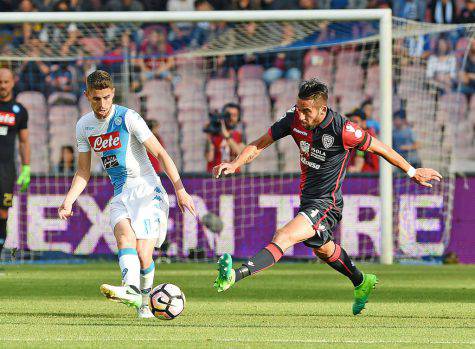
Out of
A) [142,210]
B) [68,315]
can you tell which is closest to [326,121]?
[142,210]

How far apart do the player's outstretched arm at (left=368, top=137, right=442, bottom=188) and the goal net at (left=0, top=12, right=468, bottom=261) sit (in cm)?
787

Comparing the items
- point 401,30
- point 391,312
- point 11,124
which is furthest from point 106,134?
point 401,30

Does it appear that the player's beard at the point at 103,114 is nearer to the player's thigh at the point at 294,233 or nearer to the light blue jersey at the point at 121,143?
the light blue jersey at the point at 121,143

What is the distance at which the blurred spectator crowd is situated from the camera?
18.4 m

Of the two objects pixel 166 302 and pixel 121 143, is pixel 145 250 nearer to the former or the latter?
pixel 166 302

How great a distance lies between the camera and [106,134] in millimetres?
8922

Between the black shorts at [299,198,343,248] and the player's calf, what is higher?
the black shorts at [299,198,343,248]

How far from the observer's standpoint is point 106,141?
8922 millimetres

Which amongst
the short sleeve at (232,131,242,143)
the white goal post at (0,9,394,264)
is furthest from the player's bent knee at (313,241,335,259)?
the short sleeve at (232,131,242,143)

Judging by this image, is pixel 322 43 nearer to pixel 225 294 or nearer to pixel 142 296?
pixel 225 294

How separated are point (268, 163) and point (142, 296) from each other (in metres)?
9.54

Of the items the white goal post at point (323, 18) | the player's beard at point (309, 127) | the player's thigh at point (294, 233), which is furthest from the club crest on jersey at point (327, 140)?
the white goal post at point (323, 18)

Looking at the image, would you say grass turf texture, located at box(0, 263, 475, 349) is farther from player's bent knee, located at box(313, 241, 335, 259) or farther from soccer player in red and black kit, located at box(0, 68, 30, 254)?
soccer player in red and black kit, located at box(0, 68, 30, 254)

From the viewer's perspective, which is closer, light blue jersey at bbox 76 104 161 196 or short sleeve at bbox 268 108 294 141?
light blue jersey at bbox 76 104 161 196
